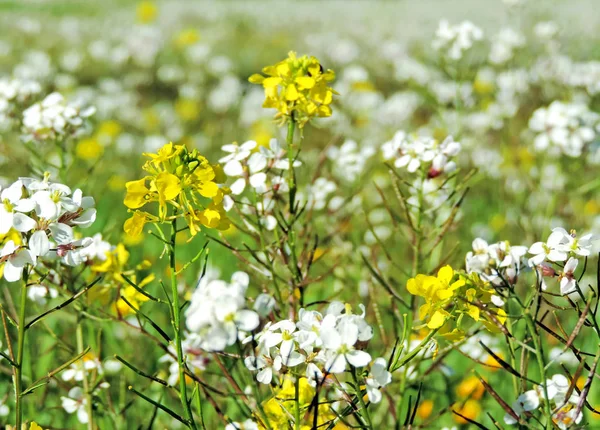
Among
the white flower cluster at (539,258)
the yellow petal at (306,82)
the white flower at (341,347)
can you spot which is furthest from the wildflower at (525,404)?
the yellow petal at (306,82)

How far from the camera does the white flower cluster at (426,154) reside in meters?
1.60

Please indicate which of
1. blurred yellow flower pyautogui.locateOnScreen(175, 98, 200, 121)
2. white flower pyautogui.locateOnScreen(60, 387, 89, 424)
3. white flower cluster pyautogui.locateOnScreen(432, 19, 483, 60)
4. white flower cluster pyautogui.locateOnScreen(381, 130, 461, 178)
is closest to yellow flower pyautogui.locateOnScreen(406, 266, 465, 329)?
white flower cluster pyautogui.locateOnScreen(381, 130, 461, 178)

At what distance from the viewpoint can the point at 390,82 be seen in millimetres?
7348

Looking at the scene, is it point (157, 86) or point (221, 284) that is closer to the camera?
point (221, 284)

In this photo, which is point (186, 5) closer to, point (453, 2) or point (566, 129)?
point (453, 2)

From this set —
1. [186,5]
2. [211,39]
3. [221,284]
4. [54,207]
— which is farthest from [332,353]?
[186,5]

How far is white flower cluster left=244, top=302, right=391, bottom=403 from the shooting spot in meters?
1.00

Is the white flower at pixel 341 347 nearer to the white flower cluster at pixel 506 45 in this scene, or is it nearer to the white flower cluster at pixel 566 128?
the white flower cluster at pixel 566 128

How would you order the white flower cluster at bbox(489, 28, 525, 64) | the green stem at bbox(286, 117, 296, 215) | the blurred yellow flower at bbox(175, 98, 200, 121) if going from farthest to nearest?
the blurred yellow flower at bbox(175, 98, 200, 121) < the white flower cluster at bbox(489, 28, 525, 64) < the green stem at bbox(286, 117, 296, 215)

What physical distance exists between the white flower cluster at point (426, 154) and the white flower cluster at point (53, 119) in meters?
0.86

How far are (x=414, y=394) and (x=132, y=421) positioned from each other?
884 mm

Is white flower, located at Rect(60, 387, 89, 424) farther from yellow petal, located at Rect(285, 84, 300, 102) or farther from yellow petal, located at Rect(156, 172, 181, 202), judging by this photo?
yellow petal, located at Rect(285, 84, 300, 102)

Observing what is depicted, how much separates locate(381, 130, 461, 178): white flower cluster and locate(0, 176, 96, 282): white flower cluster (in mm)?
754

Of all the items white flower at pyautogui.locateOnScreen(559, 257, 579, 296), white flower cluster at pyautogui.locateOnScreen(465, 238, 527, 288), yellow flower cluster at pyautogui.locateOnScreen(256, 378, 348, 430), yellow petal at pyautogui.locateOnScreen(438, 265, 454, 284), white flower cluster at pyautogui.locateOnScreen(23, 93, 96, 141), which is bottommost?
yellow flower cluster at pyautogui.locateOnScreen(256, 378, 348, 430)
